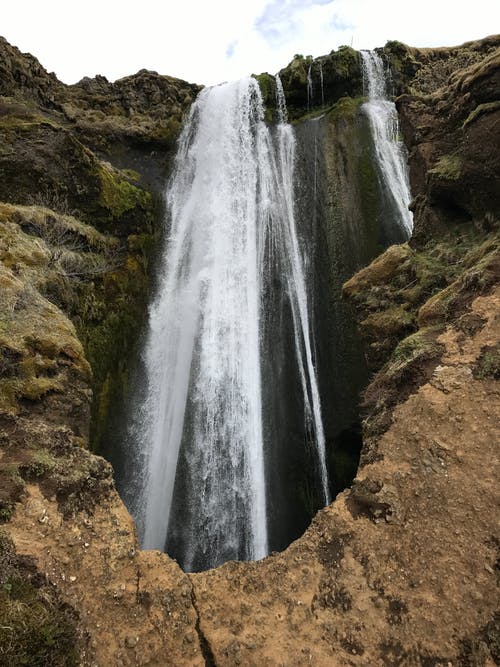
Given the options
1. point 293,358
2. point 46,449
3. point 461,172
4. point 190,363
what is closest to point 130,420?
point 190,363

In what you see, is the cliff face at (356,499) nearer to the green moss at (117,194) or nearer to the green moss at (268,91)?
the green moss at (117,194)

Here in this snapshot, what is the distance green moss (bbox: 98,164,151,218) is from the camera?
16.7 m

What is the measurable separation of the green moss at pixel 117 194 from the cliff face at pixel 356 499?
14.8ft

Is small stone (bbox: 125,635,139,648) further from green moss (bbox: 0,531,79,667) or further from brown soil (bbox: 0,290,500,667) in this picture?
green moss (bbox: 0,531,79,667)

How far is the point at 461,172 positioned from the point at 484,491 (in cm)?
805

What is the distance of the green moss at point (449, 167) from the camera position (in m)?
10.0

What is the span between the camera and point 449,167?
10305 millimetres

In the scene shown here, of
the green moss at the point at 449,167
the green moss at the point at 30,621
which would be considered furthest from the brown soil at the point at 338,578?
the green moss at the point at 449,167

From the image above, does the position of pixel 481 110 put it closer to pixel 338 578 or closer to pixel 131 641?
pixel 338 578

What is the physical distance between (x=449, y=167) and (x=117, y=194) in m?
13.2

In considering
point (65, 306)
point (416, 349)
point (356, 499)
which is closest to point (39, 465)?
point (356, 499)

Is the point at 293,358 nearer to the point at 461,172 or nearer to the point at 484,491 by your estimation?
the point at 461,172

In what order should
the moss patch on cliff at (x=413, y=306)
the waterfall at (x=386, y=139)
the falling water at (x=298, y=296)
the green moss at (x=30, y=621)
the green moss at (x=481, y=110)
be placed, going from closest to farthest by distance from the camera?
the green moss at (x=30, y=621) < the moss patch on cliff at (x=413, y=306) < the green moss at (x=481, y=110) < the falling water at (x=298, y=296) < the waterfall at (x=386, y=139)

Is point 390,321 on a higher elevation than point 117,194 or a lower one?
lower
